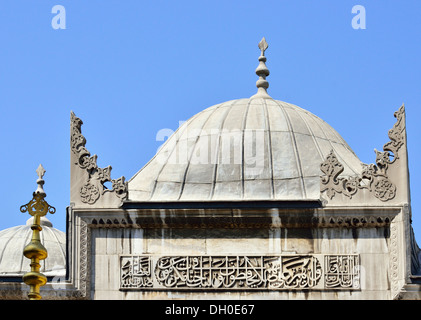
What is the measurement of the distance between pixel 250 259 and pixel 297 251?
1.02m

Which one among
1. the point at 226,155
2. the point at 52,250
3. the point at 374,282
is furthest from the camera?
the point at 52,250

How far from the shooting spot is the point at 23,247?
143ft

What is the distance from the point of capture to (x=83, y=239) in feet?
102

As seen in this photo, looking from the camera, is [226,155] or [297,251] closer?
[297,251]

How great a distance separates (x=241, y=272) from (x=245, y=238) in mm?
777

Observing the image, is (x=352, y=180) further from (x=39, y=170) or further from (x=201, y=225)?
(x=39, y=170)

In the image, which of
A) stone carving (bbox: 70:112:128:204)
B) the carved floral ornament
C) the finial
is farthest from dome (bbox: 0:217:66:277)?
the carved floral ornament

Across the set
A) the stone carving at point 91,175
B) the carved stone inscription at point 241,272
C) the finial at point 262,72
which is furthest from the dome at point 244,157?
the carved stone inscription at point 241,272

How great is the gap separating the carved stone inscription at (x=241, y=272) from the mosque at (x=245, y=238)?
0.07ft

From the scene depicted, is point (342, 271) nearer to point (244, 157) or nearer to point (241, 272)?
point (241, 272)

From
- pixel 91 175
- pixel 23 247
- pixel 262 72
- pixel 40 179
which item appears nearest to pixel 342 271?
pixel 91 175

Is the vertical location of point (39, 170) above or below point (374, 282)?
above
